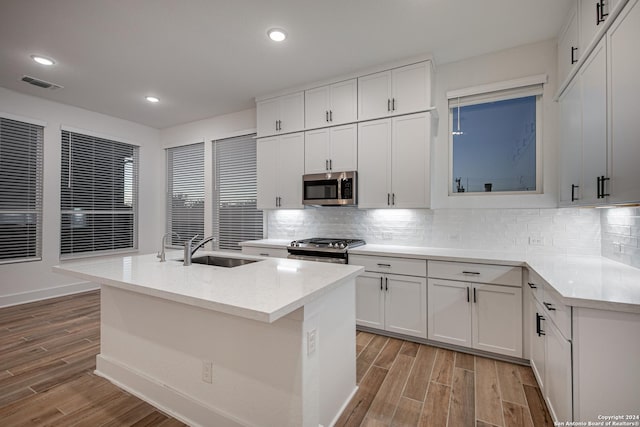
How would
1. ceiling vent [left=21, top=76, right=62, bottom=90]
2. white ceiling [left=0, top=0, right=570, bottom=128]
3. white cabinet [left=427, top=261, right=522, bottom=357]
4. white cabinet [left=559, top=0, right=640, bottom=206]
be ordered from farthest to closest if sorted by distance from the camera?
ceiling vent [left=21, top=76, right=62, bottom=90] → white cabinet [left=427, top=261, right=522, bottom=357] → white ceiling [left=0, top=0, right=570, bottom=128] → white cabinet [left=559, top=0, right=640, bottom=206]

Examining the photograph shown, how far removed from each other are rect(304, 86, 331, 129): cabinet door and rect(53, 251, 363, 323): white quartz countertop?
2.06 metres

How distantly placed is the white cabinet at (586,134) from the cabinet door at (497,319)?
3.02ft

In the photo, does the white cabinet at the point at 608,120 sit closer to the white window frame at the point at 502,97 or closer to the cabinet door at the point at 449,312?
the white window frame at the point at 502,97

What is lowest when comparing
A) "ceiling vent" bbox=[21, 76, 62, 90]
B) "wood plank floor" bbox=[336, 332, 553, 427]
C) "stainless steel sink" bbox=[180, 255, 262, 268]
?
"wood plank floor" bbox=[336, 332, 553, 427]

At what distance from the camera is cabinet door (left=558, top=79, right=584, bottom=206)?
7.45ft

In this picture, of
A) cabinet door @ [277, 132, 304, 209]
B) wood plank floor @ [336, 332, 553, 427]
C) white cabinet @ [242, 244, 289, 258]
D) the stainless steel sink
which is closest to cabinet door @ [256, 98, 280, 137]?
cabinet door @ [277, 132, 304, 209]

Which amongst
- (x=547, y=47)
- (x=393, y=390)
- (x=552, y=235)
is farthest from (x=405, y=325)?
(x=547, y=47)

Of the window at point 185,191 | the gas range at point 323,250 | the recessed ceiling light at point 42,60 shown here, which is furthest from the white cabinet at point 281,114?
the recessed ceiling light at point 42,60

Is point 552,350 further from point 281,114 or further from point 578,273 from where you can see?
point 281,114

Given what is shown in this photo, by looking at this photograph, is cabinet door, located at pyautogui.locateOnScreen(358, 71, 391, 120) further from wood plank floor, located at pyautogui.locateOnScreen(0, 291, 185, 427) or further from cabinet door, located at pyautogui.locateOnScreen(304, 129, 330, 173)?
wood plank floor, located at pyautogui.locateOnScreen(0, 291, 185, 427)

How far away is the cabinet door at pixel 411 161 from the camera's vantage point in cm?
311

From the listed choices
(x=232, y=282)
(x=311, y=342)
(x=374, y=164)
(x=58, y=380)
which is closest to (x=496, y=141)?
(x=374, y=164)

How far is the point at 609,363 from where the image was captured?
4.59 feet

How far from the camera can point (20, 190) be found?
4121 mm
